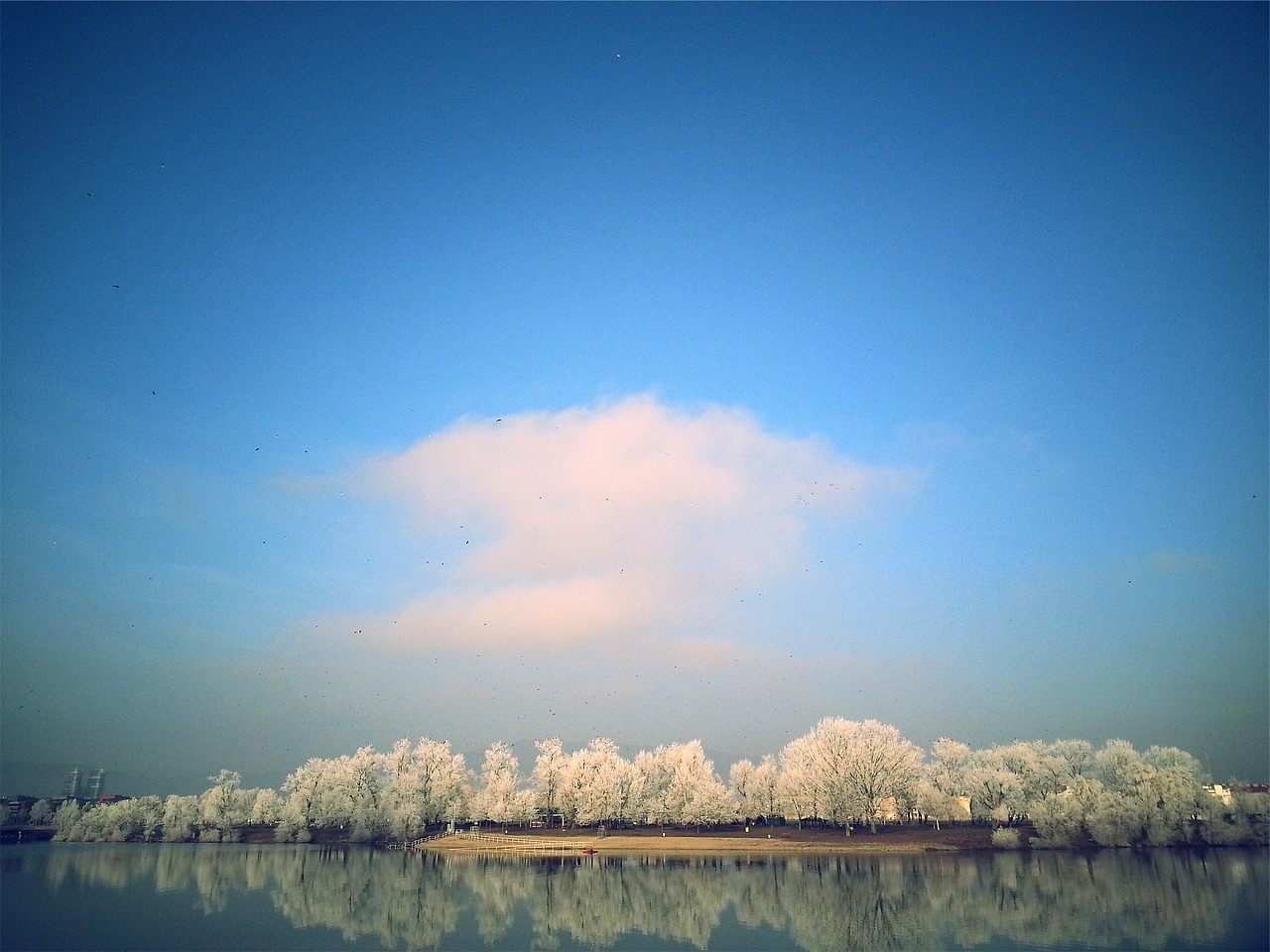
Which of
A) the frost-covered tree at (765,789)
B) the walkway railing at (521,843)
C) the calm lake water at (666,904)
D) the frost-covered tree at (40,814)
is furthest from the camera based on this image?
the frost-covered tree at (40,814)

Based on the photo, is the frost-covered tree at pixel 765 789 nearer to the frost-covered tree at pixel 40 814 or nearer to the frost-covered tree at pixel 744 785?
the frost-covered tree at pixel 744 785

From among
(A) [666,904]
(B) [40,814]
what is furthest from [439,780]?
(B) [40,814]

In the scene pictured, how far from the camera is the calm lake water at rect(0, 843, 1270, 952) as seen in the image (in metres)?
37.2

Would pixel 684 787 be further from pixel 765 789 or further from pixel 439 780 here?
pixel 439 780

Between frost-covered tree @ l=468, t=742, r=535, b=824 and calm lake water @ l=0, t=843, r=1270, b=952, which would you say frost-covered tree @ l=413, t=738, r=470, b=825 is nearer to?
frost-covered tree @ l=468, t=742, r=535, b=824

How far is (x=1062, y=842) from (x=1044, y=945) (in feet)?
179

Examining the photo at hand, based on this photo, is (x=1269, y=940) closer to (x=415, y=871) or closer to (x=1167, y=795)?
(x=1167, y=795)

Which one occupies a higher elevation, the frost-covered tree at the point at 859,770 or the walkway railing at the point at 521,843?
the frost-covered tree at the point at 859,770

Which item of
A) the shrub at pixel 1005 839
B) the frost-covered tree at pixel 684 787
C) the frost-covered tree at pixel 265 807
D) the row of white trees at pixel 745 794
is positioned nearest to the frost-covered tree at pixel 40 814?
the row of white trees at pixel 745 794

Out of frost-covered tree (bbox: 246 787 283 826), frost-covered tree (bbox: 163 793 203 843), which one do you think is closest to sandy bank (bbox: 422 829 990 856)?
frost-covered tree (bbox: 246 787 283 826)

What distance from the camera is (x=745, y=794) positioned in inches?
4943

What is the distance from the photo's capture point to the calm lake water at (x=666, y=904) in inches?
1463

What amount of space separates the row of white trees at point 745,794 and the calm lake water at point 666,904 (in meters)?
7.27

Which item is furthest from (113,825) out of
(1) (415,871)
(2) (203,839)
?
(1) (415,871)
